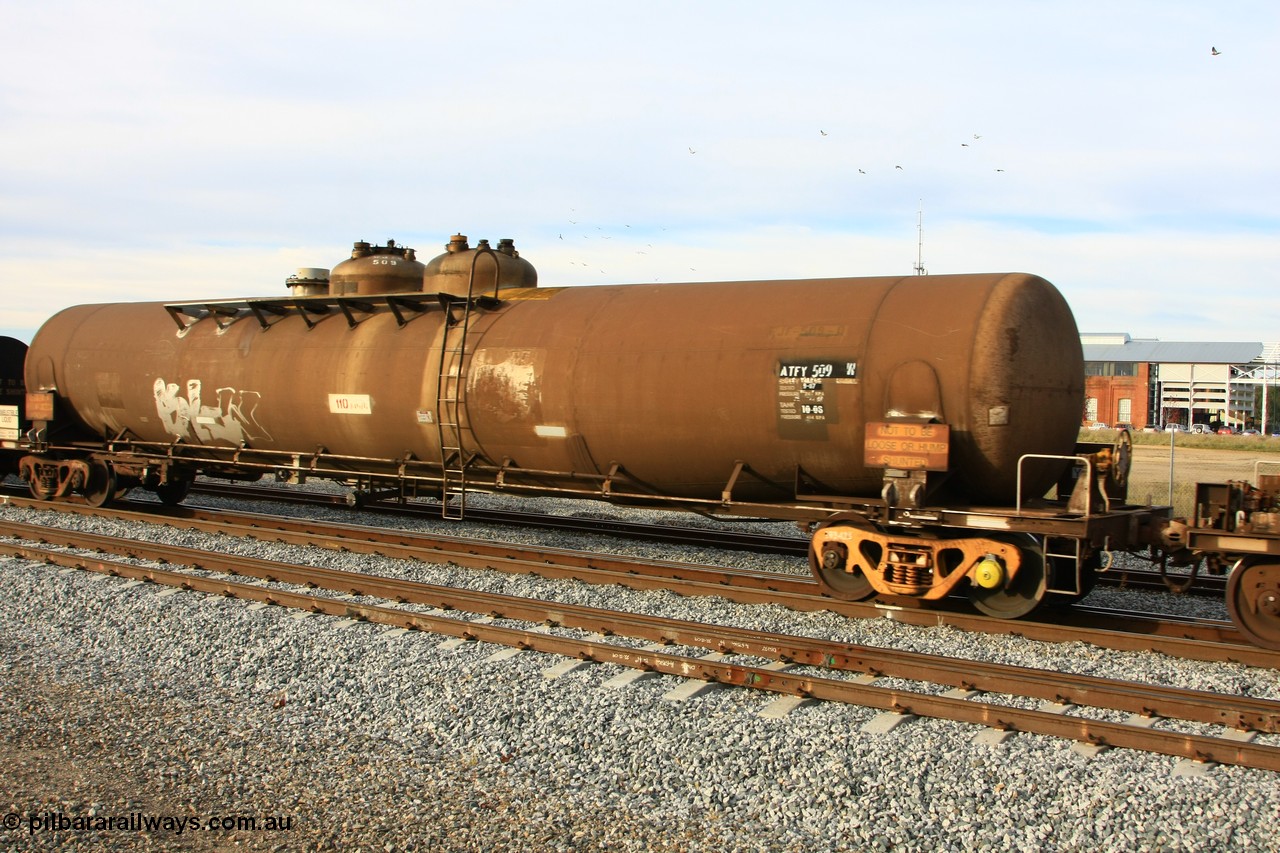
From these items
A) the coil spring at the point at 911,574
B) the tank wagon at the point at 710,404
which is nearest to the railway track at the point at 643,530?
the tank wagon at the point at 710,404

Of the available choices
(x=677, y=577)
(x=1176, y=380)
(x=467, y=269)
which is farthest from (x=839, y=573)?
(x=1176, y=380)

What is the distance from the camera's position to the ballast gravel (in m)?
5.29

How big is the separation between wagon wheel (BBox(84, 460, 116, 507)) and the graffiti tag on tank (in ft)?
7.43

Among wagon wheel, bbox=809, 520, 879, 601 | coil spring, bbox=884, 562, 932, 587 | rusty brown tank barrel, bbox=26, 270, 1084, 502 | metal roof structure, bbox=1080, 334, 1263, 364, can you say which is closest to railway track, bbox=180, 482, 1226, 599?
rusty brown tank barrel, bbox=26, 270, 1084, 502

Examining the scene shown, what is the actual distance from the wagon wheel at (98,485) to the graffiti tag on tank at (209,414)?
2.26m

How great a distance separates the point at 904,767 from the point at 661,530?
30.0 ft

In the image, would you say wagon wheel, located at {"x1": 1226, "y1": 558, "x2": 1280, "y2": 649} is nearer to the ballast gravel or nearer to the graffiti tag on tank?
the ballast gravel

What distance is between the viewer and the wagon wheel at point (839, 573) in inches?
388

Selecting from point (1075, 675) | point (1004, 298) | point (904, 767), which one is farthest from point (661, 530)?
point (904, 767)

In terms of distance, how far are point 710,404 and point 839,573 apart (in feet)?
7.24

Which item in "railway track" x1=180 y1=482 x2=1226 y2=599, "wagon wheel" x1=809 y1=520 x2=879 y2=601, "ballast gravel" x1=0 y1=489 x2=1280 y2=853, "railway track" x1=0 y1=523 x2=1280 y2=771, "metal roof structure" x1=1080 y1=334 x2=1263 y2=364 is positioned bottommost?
"ballast gravel" x1=0 y1=489 x2=1280 y2=853

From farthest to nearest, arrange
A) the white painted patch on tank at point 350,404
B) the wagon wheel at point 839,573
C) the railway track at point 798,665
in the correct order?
the white painted patch on tank at point 350,404 → the wagon wheel at point 839,573 → the railway track at point 798,665

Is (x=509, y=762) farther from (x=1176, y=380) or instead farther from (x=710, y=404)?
(x=1176, y=380)

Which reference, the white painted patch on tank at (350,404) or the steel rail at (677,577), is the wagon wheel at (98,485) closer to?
the steel rail at (677,577)
